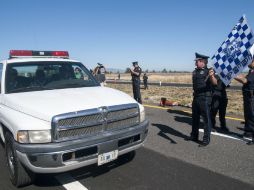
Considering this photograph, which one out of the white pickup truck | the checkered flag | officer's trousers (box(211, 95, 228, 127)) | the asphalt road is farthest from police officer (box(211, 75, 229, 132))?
the white pickup truck

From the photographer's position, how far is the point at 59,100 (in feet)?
14.4

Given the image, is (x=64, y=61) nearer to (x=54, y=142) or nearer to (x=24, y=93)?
A: (x=24, y=93)

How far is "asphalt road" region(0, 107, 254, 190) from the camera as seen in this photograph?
14.4ft

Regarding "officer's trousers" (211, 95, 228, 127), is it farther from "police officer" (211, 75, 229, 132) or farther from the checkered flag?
the checkered flag

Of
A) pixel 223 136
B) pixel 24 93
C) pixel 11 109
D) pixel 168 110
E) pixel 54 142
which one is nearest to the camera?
pixel 54 142

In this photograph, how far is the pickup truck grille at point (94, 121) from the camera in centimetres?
391

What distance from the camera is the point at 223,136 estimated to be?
728 centimetres

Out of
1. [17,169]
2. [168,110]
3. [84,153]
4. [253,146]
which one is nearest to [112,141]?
[84,153]

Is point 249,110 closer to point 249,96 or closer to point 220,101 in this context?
point 249,96

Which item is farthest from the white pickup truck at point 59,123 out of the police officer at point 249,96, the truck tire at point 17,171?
the police officer at point 249,96

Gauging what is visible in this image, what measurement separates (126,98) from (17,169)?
2.00 m

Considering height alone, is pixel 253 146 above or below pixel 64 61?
below

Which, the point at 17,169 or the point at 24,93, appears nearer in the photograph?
the point at 17,169

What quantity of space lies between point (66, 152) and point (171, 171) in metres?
1.95
